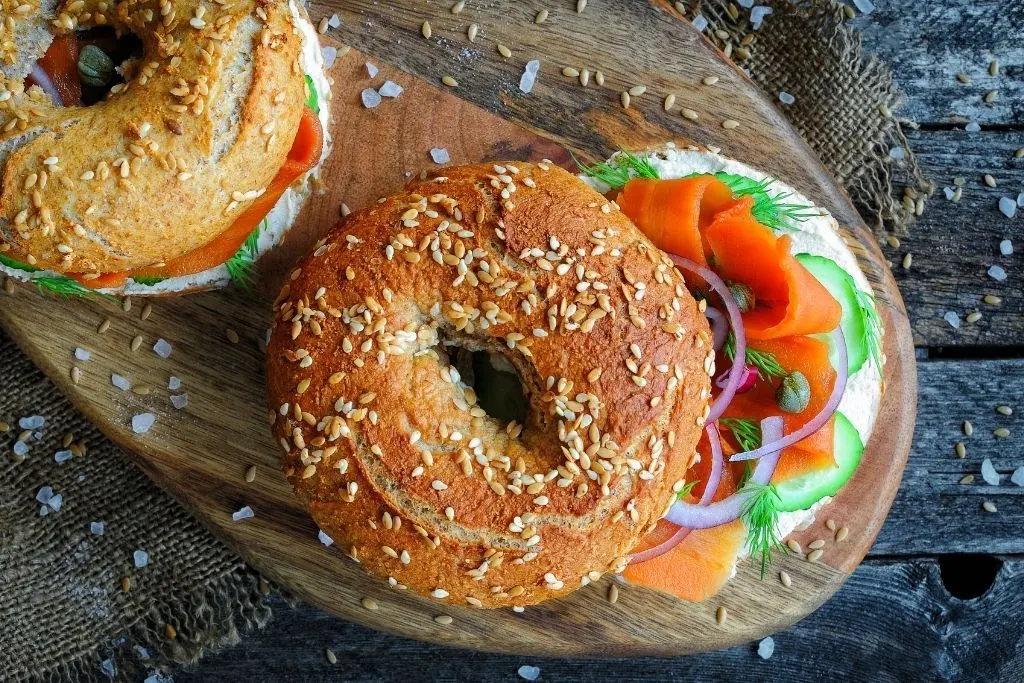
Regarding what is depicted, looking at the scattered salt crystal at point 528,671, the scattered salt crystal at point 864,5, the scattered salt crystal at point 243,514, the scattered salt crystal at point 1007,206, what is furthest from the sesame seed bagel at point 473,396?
the scattered salt crystal at point 1007,206

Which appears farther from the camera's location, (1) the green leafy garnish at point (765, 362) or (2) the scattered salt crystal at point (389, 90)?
(2) the scattered salt crystal at point (389, 90)

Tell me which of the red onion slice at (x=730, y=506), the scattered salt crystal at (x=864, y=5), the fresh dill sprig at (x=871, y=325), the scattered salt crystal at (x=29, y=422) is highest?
the scattered salt crystal at (x=864, y=5)

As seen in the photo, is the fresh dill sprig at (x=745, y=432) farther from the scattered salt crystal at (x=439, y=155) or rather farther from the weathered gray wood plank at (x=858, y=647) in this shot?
the scattered salt crystal at (x=439, y=155)

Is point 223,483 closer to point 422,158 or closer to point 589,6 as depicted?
point 422,158

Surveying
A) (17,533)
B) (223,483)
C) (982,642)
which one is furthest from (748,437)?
(17,533)

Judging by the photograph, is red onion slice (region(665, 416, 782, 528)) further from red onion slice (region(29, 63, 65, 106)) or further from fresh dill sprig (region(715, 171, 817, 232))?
red onion slice (region(29, 63, 65, 106))

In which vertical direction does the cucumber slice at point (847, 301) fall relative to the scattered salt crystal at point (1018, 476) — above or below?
above

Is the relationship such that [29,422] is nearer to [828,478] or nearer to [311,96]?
[311,96]

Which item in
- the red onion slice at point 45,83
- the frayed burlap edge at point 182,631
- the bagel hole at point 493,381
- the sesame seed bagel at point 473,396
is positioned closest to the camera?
the sesame seed bagel at point 473,396
